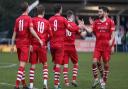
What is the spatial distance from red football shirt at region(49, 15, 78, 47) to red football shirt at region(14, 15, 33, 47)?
1215 millimetres

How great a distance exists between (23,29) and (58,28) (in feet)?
4.86

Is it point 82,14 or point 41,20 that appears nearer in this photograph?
point 41,20

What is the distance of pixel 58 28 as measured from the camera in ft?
63.4

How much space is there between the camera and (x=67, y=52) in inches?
835

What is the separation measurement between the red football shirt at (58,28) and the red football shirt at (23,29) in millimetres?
1215

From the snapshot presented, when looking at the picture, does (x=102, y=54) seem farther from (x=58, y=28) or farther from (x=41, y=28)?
(x=41, y=28)

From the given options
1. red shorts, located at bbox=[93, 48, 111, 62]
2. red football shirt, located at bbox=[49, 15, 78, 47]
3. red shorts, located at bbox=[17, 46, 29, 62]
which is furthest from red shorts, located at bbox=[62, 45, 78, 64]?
red shorts, located at bbox=[17, 46, 29, 62]

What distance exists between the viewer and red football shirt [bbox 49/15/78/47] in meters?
19.2

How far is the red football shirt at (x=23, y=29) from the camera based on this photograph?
18234 millimetres

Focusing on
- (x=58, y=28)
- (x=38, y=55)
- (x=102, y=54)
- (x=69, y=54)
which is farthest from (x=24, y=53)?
(x=69, y=54)

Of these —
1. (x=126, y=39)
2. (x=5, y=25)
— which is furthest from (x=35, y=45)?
(x=5, y=25)

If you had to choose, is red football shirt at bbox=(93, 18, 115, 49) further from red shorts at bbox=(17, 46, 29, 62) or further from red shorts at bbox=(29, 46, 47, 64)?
red shorts at bbox=(17, 46, 29, 62)

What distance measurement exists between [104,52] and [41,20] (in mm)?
2460

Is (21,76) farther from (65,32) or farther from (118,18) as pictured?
(118,18)
